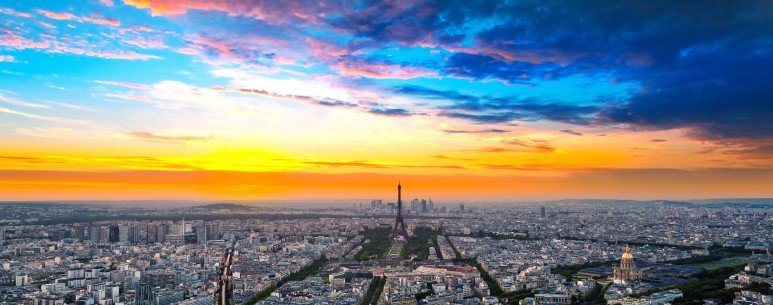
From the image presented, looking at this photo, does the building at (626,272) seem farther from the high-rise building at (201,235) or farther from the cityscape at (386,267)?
the high-rise building at (201,235)

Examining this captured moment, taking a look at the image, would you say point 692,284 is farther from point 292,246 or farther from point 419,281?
point 292,246

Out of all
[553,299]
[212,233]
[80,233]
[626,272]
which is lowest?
[553,299]

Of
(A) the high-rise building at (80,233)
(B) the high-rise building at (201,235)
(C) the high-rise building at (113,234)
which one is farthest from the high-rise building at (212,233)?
(A) the high-rise building at (80,233)

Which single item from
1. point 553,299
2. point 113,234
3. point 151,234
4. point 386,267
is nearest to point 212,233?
point 151,234

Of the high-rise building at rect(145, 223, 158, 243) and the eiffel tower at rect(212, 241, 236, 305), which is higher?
the eiffel tower at rect(212, 241, 236, 305)

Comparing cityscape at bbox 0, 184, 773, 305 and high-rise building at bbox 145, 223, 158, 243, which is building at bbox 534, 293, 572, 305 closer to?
Answer: cityscape at bbox 0, 184, 773, 305

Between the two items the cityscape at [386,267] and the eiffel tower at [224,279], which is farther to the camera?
the cityscape at [386,267]

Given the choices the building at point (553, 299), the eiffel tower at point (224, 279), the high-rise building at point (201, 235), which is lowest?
the building at point (553, 299)

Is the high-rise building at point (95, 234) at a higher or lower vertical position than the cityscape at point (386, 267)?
higher

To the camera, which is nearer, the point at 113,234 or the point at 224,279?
the point at 224,279

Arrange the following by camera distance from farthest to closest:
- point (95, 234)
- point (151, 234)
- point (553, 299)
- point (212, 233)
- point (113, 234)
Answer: point (212, 233) → point (151, 234) → point (95, 234) → point (113, 234) → point (553, 299)

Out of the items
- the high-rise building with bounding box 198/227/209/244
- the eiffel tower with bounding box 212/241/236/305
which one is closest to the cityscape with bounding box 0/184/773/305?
the eiffel tower with bounding box 212/241/236/305

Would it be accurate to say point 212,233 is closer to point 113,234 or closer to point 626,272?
point 113,234

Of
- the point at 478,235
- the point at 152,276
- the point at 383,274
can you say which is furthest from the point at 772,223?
the point at 152,276
